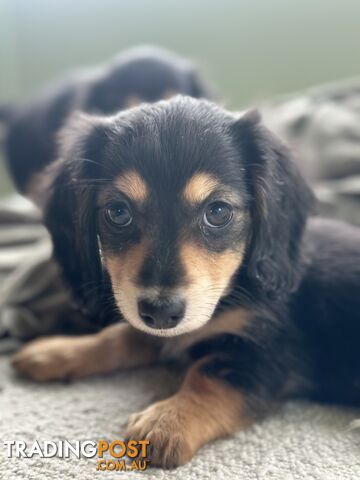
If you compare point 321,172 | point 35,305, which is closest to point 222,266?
point 35,305

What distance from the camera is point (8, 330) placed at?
5.72 feet

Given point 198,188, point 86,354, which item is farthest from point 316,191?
point 86,354

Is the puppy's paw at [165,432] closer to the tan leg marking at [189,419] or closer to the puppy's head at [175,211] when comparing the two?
the tan leg marking at [189,419]

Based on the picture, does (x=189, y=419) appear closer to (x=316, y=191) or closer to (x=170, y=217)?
(x=170, y=217)

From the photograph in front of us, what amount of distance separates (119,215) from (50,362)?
19.1 inches

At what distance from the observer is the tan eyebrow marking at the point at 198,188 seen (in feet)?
4.05

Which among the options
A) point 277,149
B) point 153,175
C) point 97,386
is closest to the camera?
→ point 153,175

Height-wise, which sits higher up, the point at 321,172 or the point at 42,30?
the point at 42,30

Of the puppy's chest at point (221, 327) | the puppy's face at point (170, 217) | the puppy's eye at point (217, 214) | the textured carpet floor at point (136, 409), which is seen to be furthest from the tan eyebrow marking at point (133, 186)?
the textured carpet floor at point (136, 409)

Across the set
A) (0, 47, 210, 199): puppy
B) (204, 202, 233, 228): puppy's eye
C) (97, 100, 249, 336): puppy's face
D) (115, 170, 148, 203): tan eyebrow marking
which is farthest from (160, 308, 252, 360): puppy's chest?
(0, 47, 210, 199): puppy

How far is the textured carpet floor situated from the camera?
1.14 m

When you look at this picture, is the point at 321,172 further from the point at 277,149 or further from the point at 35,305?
the point at 35,305

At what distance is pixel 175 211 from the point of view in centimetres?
123

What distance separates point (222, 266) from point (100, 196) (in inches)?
12.5
